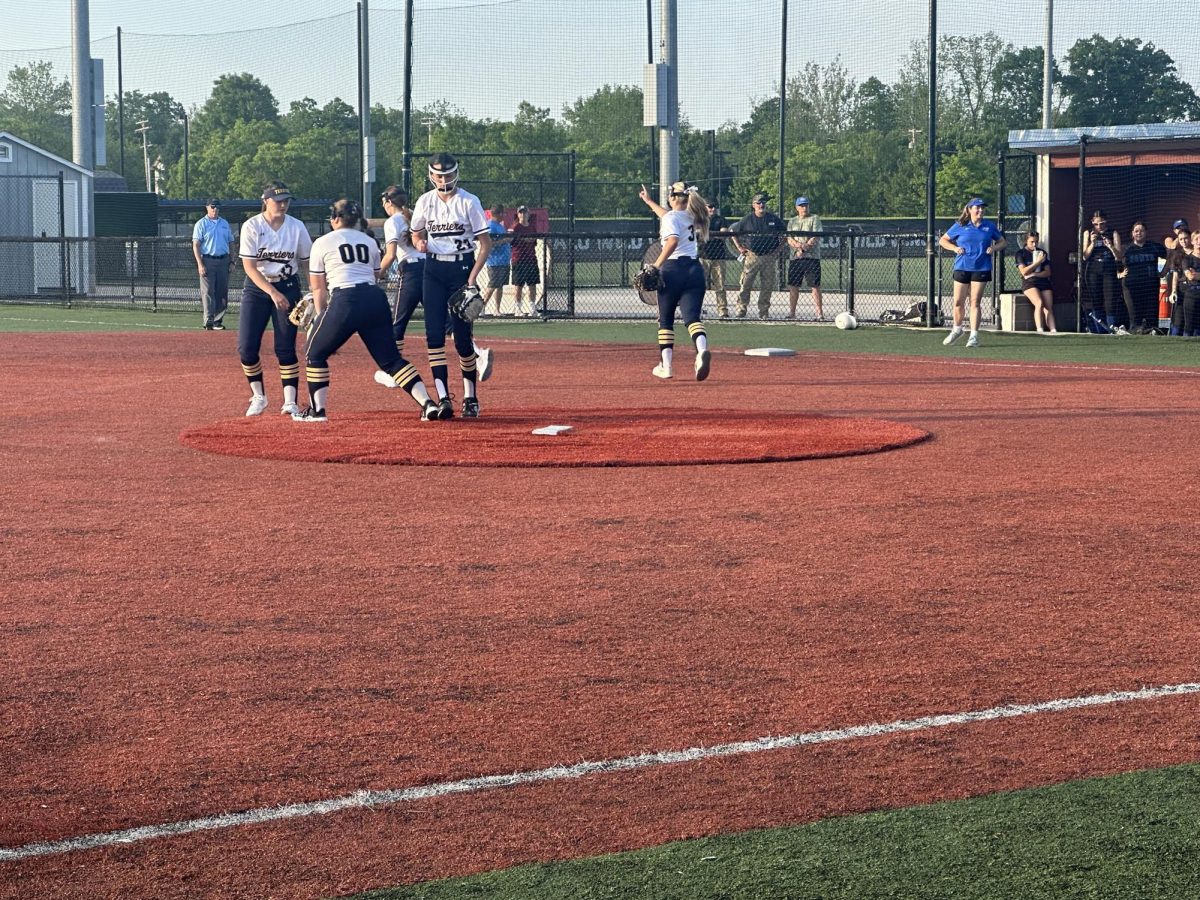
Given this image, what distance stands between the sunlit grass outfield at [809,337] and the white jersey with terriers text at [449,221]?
903cm

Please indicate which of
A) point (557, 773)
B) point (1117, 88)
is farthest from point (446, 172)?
point (1117, 88)

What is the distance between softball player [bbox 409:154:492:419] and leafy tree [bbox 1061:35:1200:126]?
41565mm

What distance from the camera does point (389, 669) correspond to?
5.82m

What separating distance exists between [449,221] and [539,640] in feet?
23.7

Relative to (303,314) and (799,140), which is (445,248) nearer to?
(303,314)

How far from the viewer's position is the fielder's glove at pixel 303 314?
41.2 ft

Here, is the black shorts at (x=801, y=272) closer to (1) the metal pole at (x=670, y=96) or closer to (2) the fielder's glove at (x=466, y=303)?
(1) the metal pole at (x=670, y=96)

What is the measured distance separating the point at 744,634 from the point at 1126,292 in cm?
1937

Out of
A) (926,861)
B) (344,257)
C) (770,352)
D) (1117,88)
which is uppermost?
(1117,88)

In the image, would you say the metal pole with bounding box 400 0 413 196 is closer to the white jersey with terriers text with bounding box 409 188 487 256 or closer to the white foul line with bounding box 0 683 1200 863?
the white jersey with terriers text with bounding box 409 188 487 256

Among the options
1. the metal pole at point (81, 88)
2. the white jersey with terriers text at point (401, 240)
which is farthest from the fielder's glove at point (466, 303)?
the metal pole at point (81, 88)

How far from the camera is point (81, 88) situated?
124 ft

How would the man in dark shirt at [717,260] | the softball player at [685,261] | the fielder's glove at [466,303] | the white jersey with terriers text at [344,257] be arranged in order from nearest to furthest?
the white jersey with terriers text at [344,257]
the fielder's glove at [466,303]
the softball player at [685,261]
the man in dark shirt at [717,260]

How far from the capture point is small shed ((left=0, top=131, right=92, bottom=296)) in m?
36.8
